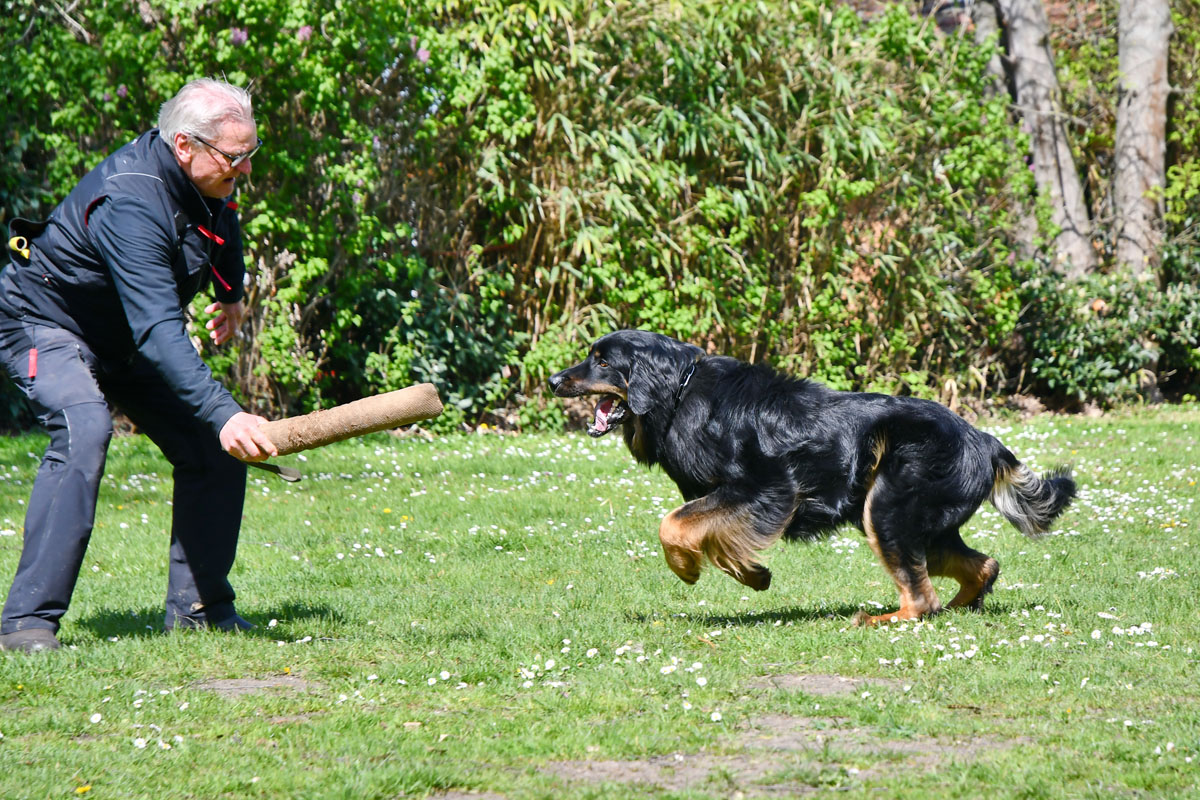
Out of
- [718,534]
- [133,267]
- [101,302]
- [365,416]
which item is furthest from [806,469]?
[101,302]

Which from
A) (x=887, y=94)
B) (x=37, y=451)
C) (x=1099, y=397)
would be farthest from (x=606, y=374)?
(x=1099, y=397)

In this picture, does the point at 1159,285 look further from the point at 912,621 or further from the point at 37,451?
the point at 37,451

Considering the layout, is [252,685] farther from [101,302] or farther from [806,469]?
[806,469]

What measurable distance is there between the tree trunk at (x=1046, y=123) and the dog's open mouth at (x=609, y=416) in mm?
10723

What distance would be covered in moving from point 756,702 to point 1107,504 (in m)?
5.09

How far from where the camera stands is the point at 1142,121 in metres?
14.7

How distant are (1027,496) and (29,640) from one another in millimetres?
4167

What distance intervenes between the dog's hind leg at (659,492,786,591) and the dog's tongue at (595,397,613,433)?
55cm

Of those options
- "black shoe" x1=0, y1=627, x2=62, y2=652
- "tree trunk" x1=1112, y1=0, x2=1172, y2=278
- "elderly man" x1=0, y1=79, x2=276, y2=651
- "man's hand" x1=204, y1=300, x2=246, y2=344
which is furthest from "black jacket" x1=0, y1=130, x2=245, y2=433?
"tree trunk" x1=1112, y1=0, x2=1172, y2=278

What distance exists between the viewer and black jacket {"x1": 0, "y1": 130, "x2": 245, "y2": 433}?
13.8 feet

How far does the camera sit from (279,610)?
552cm

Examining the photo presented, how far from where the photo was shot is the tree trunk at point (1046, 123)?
1469cm

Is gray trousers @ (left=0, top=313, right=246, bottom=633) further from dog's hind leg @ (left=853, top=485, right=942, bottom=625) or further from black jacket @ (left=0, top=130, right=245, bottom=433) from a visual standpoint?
dog's hind leg @ (left=853, top=485, right=942, bottom=625)

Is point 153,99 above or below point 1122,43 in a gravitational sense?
below
